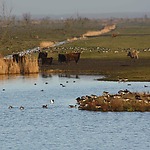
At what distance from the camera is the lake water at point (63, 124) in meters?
29.8

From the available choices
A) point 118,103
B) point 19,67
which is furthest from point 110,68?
point 118,103

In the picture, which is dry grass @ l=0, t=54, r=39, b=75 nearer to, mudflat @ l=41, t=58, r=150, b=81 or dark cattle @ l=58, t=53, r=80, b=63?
mudflat @ l=41, t=58, r=150, b=81

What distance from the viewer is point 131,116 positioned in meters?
36.2

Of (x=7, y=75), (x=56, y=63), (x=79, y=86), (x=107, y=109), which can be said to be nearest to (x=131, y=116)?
(x=107, y=109)

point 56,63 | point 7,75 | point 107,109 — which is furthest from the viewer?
point 56,63

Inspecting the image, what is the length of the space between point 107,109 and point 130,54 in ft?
116

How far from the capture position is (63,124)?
34.3 meters

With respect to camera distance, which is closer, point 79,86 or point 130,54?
point 79,86

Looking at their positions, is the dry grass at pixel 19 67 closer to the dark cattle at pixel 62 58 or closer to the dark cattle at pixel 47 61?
the dark cattle at pixel 47 61

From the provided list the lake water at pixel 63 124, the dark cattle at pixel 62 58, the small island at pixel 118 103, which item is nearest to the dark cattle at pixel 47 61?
the dark cattle at pixel 62 58

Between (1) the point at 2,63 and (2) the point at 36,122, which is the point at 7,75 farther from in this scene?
(2) the point at 36,122

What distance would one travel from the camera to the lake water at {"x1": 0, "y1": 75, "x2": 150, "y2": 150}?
2977 centimetres

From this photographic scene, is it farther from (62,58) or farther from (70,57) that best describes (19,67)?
(62,58)

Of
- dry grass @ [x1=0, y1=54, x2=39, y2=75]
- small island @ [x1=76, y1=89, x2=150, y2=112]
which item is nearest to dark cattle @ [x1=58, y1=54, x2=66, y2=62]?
dry grass @ [x1=0, y1=54, x2=39, y2=75]
